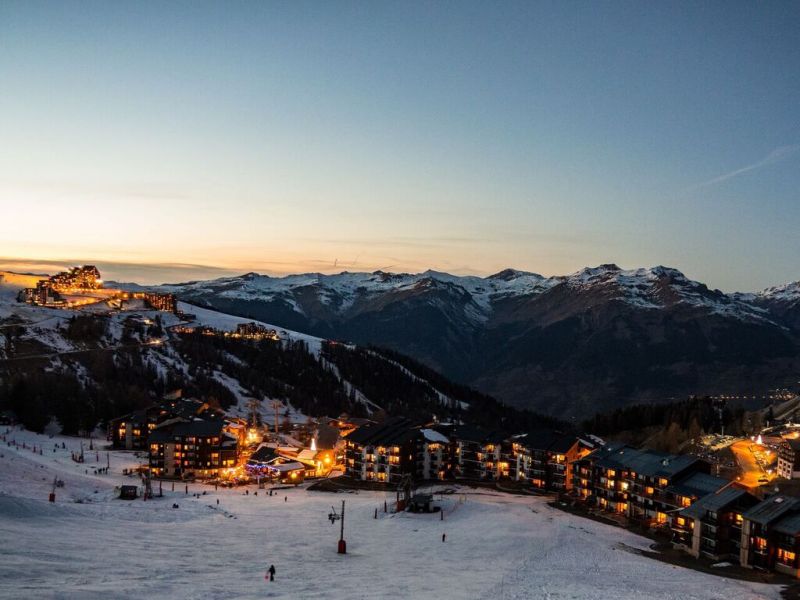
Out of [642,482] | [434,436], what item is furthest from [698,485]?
[434,436]

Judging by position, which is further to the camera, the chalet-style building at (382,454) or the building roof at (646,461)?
the chalet-style building at (382,454)

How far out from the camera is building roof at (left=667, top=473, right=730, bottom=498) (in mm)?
84625

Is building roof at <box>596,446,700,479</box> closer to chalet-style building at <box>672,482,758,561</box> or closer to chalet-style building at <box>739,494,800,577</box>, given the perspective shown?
chalet-style building at <box>672,482,758,561</box>

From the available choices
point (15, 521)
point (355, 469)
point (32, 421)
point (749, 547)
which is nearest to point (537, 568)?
point (749, 547)

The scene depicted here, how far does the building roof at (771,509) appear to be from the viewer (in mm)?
70500

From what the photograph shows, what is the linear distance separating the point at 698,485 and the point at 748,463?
122 feet

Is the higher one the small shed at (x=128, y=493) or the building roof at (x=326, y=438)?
the small shed at (x=128, y=493)

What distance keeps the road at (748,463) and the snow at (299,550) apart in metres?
31.4

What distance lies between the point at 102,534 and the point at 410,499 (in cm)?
4309

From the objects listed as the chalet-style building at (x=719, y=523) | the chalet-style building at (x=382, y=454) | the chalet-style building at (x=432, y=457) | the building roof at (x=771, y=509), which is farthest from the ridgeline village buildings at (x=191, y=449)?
the building roof at (x=771, y=509)

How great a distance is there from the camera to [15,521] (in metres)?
62.7

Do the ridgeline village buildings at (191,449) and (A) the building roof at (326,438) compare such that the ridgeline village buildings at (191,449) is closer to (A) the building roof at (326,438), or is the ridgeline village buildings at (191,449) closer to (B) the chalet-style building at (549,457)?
(A) the building roof at (326,438)

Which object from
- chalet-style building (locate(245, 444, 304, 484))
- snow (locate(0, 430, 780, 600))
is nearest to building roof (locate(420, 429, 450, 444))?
snow (locate(0, 430, 780, 600))

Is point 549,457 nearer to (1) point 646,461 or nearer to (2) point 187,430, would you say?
(1) point 646,461
